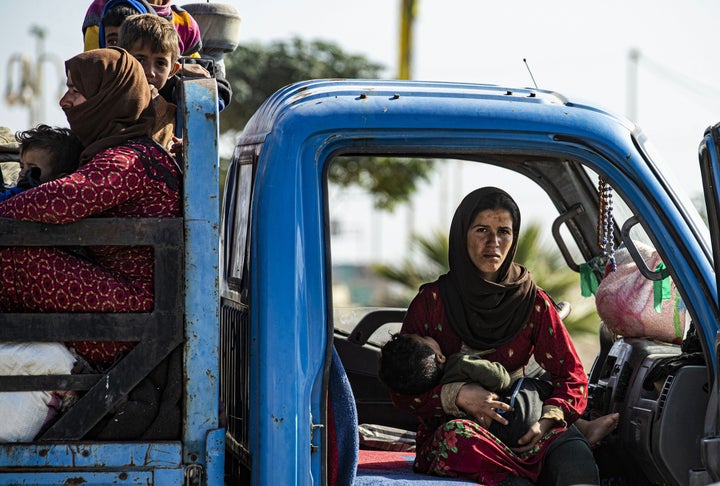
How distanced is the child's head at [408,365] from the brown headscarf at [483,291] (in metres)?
0.21

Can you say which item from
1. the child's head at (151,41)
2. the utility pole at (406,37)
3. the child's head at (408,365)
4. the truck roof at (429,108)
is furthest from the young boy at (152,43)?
the utility pole at (406,37)

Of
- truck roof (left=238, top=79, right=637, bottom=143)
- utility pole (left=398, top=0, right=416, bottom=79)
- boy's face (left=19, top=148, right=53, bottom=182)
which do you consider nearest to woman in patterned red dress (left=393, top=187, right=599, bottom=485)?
truck roof (left=238, top=79, right=637, bottom=143)

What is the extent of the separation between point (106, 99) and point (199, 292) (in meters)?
0.68

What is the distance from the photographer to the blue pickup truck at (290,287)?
254cm

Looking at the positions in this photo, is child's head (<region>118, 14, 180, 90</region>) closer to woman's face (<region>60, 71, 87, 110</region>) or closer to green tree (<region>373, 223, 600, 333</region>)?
woman's face (<region>60, 71, 87, 110</region>)

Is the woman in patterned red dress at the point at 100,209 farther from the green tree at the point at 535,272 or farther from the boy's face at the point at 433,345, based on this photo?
the green tree at the point at 535,272

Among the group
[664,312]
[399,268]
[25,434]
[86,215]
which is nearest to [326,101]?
[86,215]

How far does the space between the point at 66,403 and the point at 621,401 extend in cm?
201

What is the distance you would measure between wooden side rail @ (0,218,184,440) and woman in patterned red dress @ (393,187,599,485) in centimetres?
106

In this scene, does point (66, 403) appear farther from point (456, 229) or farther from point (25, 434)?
point (456, 229)

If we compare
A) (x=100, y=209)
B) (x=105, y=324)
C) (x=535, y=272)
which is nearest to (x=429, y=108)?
(x=100, y=209)

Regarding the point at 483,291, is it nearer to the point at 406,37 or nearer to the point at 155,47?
the point at 155,47

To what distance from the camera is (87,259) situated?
8.92 ft

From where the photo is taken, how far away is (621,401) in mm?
3594
